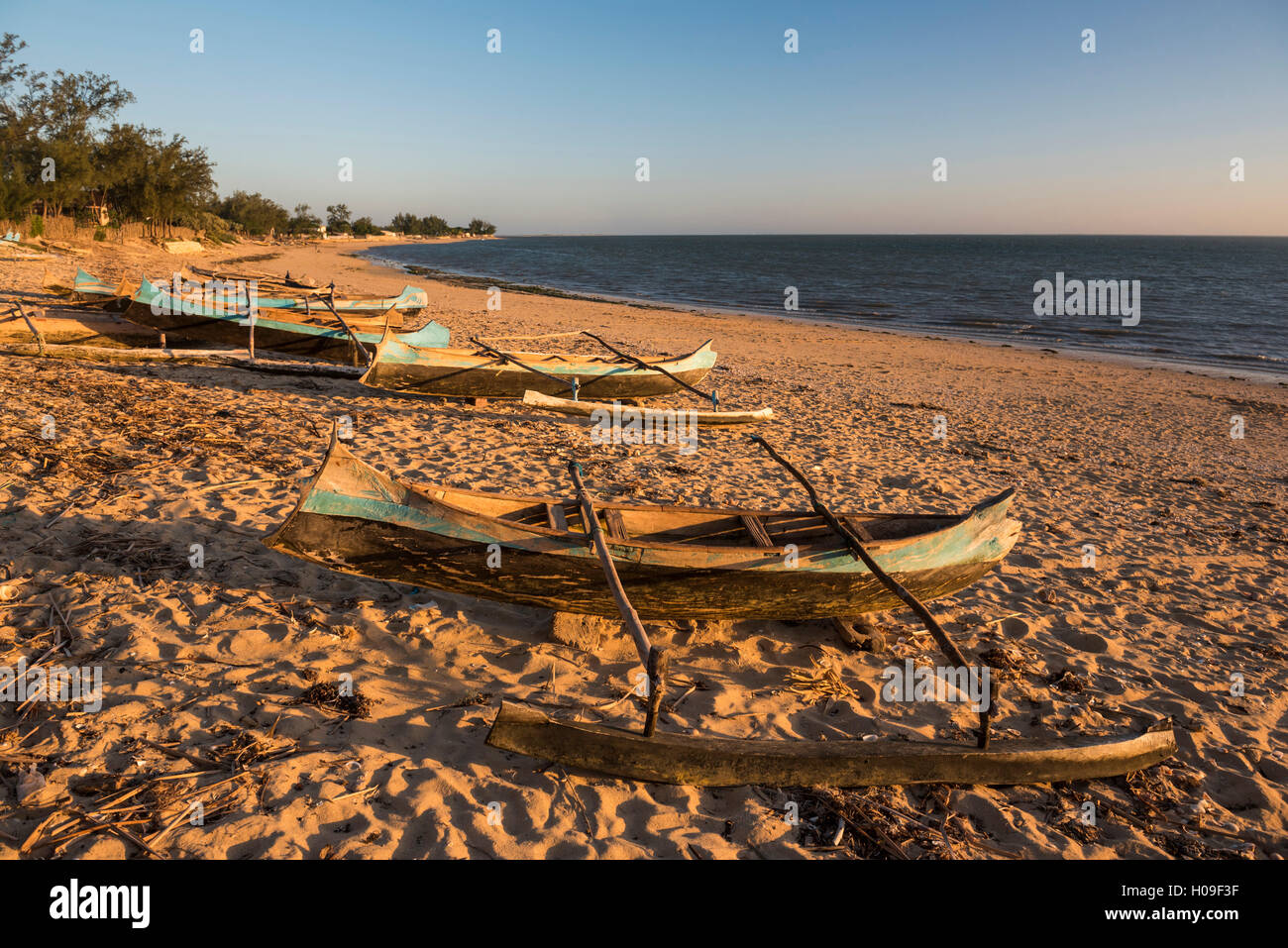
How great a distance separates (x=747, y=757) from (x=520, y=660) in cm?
166

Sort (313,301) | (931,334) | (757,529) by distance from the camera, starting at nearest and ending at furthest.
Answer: (757,529) → (313,301) → (931,334)

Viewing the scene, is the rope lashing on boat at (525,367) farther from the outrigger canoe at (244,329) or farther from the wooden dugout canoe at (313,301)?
the wooden dugout canoe at (313,301)

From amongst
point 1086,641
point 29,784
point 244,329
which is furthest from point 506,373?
point 1086,641

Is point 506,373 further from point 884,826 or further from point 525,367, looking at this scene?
point 884,826

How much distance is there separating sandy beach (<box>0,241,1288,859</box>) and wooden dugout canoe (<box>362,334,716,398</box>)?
0.82 m

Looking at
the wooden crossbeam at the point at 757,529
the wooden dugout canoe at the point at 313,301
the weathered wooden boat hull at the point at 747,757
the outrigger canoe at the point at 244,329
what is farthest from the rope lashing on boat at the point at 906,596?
the wooden dugout canoe at the point at 313,301

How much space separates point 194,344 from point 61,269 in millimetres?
15140

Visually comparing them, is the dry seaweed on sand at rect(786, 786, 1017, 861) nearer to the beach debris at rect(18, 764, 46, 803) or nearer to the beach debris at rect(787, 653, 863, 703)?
the beach debris at rect(787, 653, 863, 703)

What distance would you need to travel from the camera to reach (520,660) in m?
4.17

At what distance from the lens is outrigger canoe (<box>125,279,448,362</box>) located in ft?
34.4

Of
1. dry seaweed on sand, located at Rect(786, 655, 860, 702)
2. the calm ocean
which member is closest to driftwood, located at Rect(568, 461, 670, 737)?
dry seaweed on sand, located at Rect(786, 655, 860, 702)

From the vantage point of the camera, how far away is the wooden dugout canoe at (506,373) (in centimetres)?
920

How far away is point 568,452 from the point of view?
8.34 meters

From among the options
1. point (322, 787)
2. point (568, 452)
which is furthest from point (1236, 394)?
point (322, 787)
